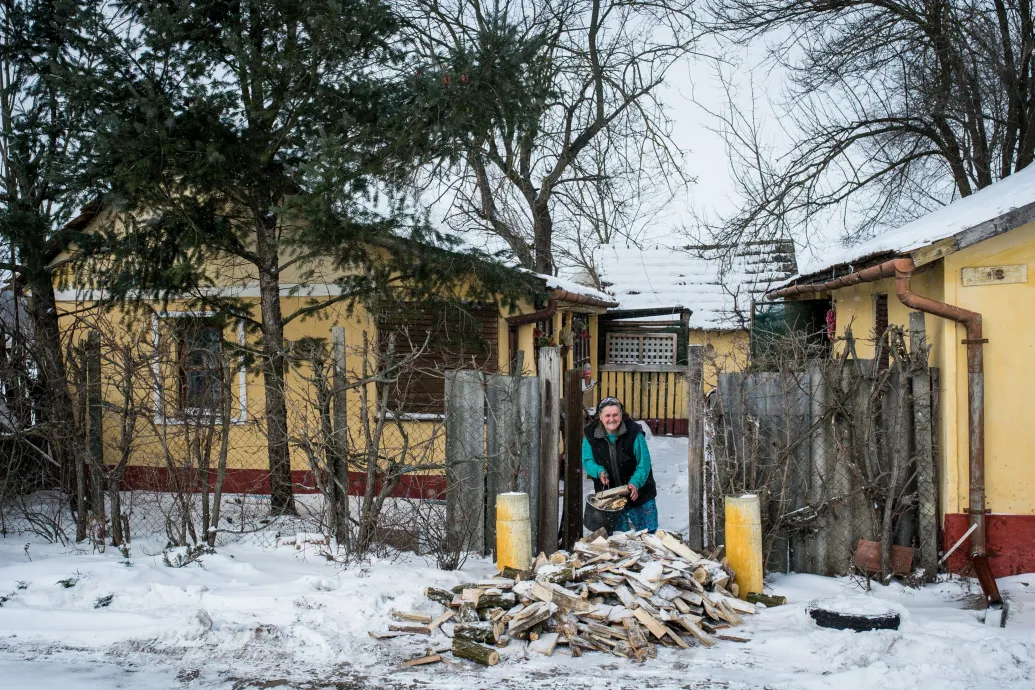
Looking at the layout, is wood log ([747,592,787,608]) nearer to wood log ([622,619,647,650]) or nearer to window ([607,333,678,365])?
wood log ([622,619,647,650])

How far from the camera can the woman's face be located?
7512mm

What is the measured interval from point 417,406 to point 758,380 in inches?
215

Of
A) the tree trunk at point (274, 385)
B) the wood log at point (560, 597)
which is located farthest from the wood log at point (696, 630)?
the tree trunk at point (274, 385)

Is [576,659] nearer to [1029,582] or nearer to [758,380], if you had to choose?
[758,380]

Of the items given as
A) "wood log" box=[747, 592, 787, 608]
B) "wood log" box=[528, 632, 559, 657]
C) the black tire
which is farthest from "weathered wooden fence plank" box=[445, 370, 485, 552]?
the black tire

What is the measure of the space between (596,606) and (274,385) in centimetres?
362

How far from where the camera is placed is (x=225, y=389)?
7.12 metres

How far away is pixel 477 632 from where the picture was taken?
555cm

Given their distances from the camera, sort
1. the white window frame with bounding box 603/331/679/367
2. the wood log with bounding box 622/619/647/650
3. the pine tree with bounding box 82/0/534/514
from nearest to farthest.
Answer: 1. the wood log with bounding box 622/619/647/650
2. the pine tree with bounding box 82/0/534/514
3. the white window frame with bounding box 603/331/679/367

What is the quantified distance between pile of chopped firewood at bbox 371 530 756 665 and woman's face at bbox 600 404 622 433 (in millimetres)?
1294

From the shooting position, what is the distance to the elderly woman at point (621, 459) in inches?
296

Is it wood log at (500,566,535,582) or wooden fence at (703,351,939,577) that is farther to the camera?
wooden fence at (703,351,939,577)

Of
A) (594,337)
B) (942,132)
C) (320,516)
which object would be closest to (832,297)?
(942,132)

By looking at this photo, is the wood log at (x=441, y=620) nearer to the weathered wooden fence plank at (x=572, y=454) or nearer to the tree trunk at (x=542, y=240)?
the weathered wooden fence plank at (x=572, y=454)
